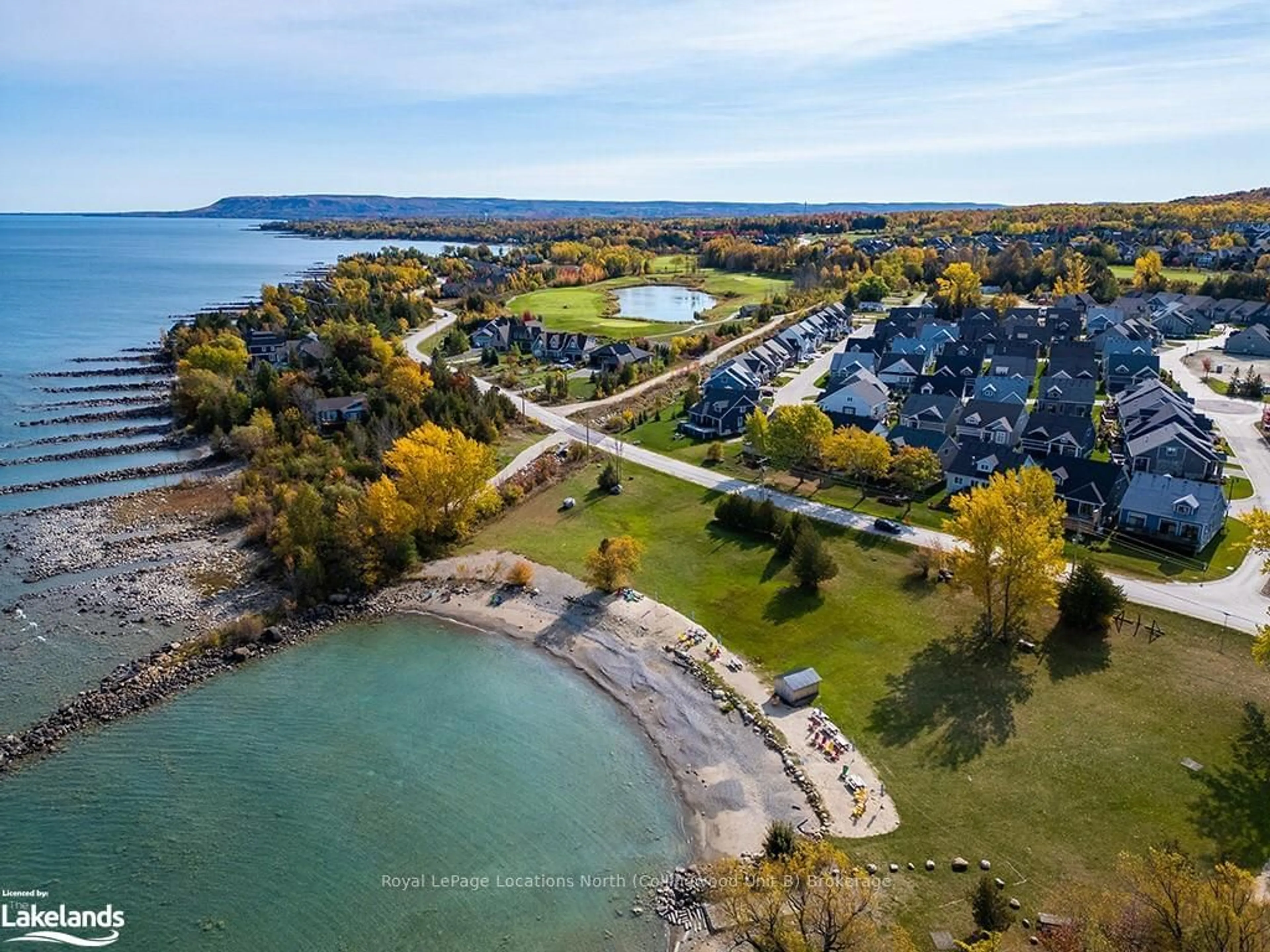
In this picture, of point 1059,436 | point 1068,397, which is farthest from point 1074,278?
point 1059,436

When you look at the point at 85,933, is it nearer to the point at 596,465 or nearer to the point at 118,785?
the point at 118,785

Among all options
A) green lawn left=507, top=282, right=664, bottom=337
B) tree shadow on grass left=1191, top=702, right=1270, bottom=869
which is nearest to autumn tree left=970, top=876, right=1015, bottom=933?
tree shadow on grass left=1191, top=702, right=1270, bottom=869

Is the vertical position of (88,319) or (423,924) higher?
(88,319)

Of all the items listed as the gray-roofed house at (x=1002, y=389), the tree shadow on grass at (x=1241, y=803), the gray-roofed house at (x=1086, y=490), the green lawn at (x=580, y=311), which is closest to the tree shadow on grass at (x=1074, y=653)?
the tree shadow on grass at (x=1241, y=803)

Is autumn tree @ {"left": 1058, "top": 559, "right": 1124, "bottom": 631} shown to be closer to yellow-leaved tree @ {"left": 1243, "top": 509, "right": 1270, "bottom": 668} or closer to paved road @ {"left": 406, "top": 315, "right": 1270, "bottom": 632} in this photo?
paved road @ {"left": 406, "top": 315, "right": 1270, "bottom": 632}

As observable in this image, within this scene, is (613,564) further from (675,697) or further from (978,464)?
(978,464)

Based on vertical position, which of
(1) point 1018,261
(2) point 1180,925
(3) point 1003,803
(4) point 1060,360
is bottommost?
(3) point 1003,803

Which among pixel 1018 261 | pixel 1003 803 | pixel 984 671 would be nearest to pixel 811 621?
pixel 984 671
